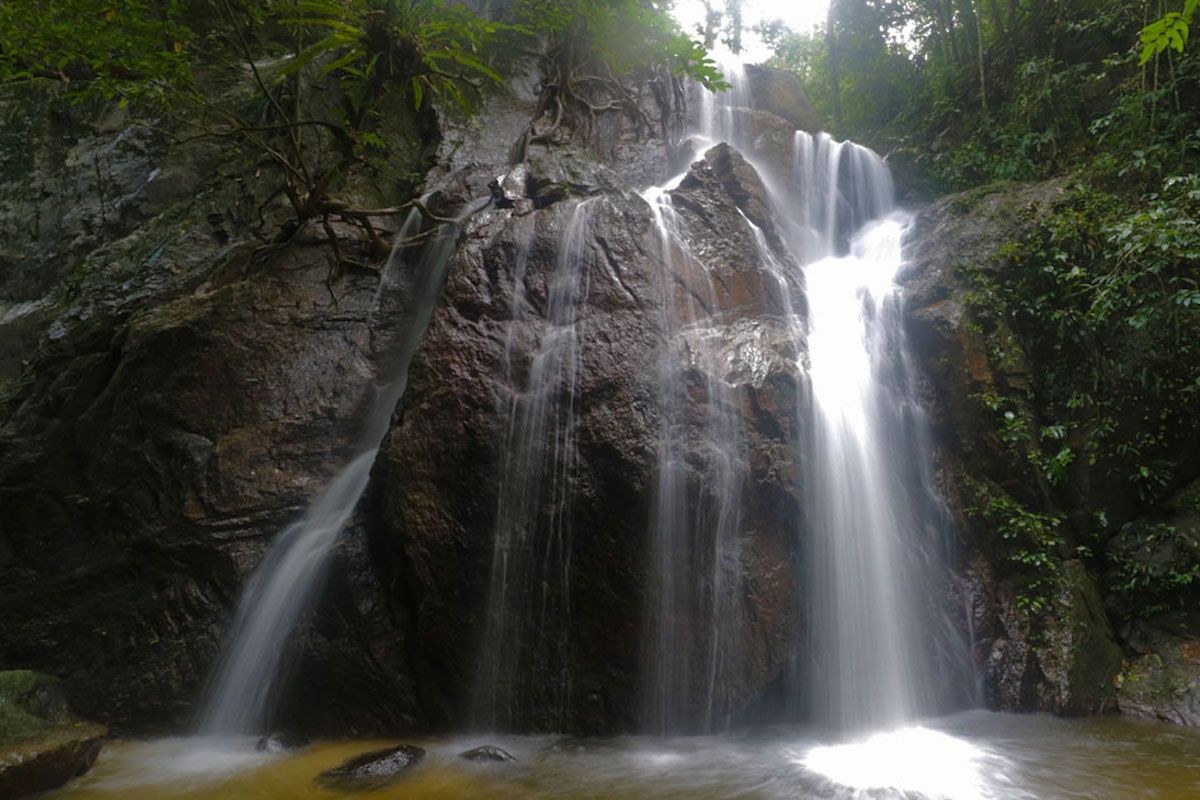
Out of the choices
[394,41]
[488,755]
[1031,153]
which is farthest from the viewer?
[1031,153]

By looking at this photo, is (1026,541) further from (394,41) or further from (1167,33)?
(394,41)

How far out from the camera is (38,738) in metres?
3.78

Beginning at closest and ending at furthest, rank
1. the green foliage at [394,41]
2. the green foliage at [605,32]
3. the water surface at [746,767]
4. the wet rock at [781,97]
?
the water surface at [746,767] < the green foliage at [394,41] < the green foliage at [605,32] < the wet rock at [781,97]

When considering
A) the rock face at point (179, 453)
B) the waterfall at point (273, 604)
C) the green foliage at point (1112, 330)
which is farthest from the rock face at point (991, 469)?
the waterfall at point (273, 604)

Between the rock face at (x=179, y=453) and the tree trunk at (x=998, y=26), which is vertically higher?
the tree trunk at (x=998, y=26)

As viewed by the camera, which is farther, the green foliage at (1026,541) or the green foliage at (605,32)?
the green foliage at (605,32)

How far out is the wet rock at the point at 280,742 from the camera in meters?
4.20

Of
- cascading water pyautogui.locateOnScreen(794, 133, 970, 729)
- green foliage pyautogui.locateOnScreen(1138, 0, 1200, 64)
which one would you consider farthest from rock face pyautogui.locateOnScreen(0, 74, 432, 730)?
green foliage pyautogui.locateOnScreen(1138, 0, 1200, 64)

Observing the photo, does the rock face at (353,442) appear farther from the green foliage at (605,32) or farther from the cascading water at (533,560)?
the green foliage at (605,32)

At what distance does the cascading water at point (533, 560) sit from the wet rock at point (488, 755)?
46cm

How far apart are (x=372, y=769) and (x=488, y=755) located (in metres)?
0.69

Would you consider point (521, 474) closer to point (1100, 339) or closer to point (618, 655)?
point (618, 655)

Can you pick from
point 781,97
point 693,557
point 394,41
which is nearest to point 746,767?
point 693,557

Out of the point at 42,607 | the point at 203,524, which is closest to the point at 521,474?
the point at 203,524
